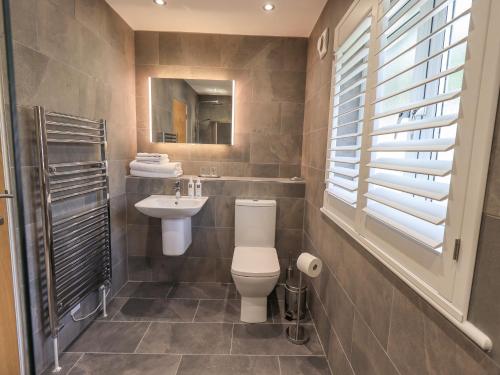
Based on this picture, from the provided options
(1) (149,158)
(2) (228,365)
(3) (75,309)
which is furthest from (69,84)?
(2) (228,365)

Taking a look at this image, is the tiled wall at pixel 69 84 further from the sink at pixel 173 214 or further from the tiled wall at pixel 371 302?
the tiled wall at pixel 371 302

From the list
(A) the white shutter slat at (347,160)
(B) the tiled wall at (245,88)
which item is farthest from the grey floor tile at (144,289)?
(A) the white shutter slat at (347,160)

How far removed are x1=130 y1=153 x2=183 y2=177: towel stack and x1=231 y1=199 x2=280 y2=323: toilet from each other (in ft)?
2.42

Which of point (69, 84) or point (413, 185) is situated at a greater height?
point (69, 84)

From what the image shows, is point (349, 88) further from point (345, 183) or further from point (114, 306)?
point (114, 306)

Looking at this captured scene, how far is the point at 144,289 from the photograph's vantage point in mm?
2686

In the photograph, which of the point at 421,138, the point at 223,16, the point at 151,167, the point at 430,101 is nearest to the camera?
the point at 430,101

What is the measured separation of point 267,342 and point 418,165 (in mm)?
1696

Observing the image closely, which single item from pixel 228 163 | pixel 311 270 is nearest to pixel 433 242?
pixel 311 270

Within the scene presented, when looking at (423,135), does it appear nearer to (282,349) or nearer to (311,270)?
(311,270)

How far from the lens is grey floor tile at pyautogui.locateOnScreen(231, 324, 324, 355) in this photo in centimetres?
192

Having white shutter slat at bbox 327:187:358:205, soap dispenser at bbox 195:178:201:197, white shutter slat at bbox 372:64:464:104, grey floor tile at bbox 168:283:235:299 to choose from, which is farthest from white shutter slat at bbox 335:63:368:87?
grey floor tile at bbox 168:283:235:299

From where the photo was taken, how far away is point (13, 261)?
4.76ft

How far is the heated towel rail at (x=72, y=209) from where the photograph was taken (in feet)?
5.15
